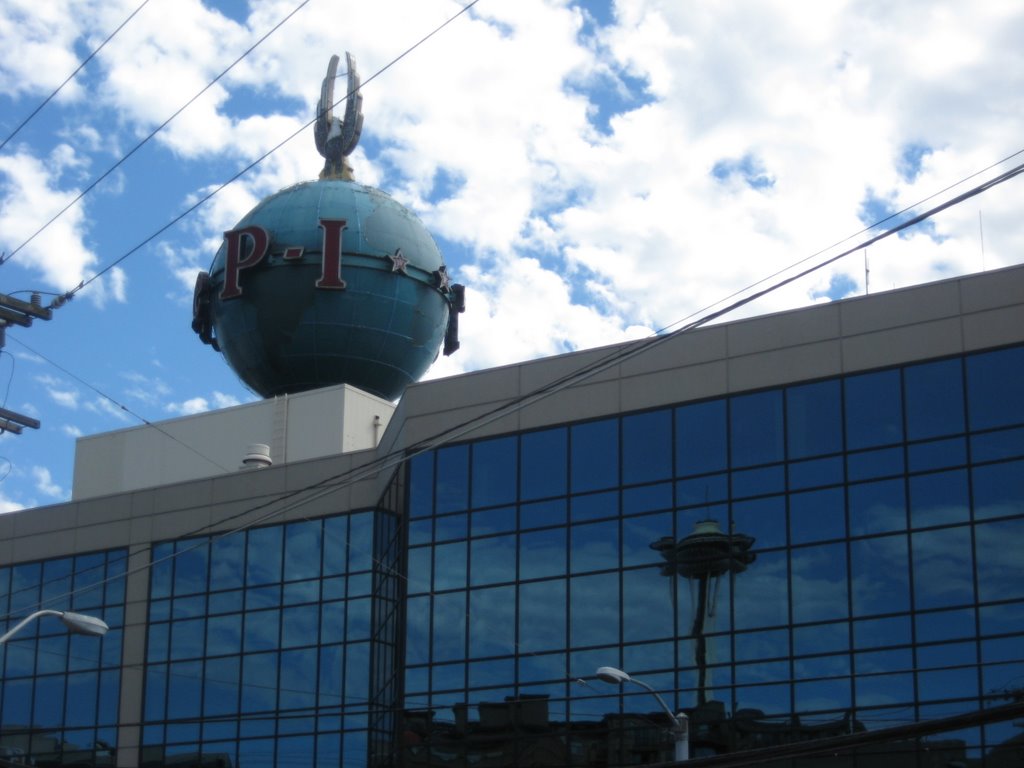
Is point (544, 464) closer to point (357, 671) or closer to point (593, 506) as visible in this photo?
point (593, 506)

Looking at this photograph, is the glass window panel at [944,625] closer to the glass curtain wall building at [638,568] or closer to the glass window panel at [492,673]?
the glass curtain wall building at [638,568]

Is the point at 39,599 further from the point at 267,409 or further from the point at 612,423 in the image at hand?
the point at 612,423

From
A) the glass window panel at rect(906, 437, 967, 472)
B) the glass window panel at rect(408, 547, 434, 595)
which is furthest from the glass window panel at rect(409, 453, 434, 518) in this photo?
the glass window panel at rect(906, 437, 967, 472)

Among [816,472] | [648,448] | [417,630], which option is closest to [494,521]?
[417,630]

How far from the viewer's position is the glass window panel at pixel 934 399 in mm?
30172

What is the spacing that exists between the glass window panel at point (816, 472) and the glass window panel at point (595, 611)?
161 inches

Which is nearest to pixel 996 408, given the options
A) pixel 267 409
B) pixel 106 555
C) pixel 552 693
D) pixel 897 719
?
pixel 897 719

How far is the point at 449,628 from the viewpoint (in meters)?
34.3

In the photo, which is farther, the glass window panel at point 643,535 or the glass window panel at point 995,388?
the glass window panel at point 643,535

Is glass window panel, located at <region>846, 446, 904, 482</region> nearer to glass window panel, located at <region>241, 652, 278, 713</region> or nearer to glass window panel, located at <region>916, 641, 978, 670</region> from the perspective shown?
glass window panel, located at <region>916, 641, 978, 670</region>

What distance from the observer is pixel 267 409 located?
4347 cm

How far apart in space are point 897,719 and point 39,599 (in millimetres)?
23601

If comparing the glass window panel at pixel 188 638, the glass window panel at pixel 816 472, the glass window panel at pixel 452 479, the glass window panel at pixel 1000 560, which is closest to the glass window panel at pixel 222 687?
the glass window panel at pixel 188 638

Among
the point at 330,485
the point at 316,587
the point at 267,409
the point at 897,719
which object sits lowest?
the point at 897,719
